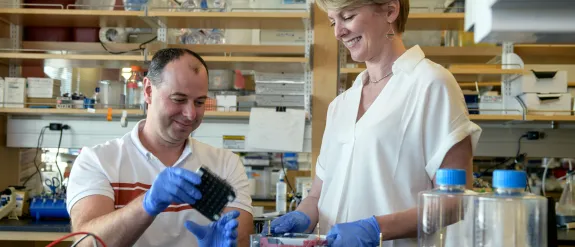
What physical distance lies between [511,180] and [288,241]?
475 millimetres

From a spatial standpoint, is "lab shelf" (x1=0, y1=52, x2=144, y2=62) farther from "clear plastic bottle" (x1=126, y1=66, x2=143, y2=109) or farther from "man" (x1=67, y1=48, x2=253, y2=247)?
"man" (x1=67, y1=48, x2=253, y2=247)

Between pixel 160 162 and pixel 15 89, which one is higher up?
pixel 15 89

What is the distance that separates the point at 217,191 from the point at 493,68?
2.50 meters

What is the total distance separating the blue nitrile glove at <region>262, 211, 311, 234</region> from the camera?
1644 mm

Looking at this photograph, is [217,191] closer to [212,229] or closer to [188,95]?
[212,229]

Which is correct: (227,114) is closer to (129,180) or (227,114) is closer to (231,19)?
(231,19)

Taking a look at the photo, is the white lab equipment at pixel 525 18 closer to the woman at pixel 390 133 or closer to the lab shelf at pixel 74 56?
the woman at pixel 390 133

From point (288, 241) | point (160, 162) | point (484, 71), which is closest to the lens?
point (288, 241)

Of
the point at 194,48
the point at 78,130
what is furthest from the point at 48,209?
the point at 194,48

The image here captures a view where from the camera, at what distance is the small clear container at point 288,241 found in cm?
130

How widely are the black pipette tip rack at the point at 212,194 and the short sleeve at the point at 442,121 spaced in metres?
0.54

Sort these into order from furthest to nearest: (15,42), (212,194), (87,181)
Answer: (15,42), (87,181), (212,194)

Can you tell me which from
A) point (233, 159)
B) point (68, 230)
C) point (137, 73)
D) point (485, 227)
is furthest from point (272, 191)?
point (485, 227)

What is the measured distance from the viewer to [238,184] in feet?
6.70
